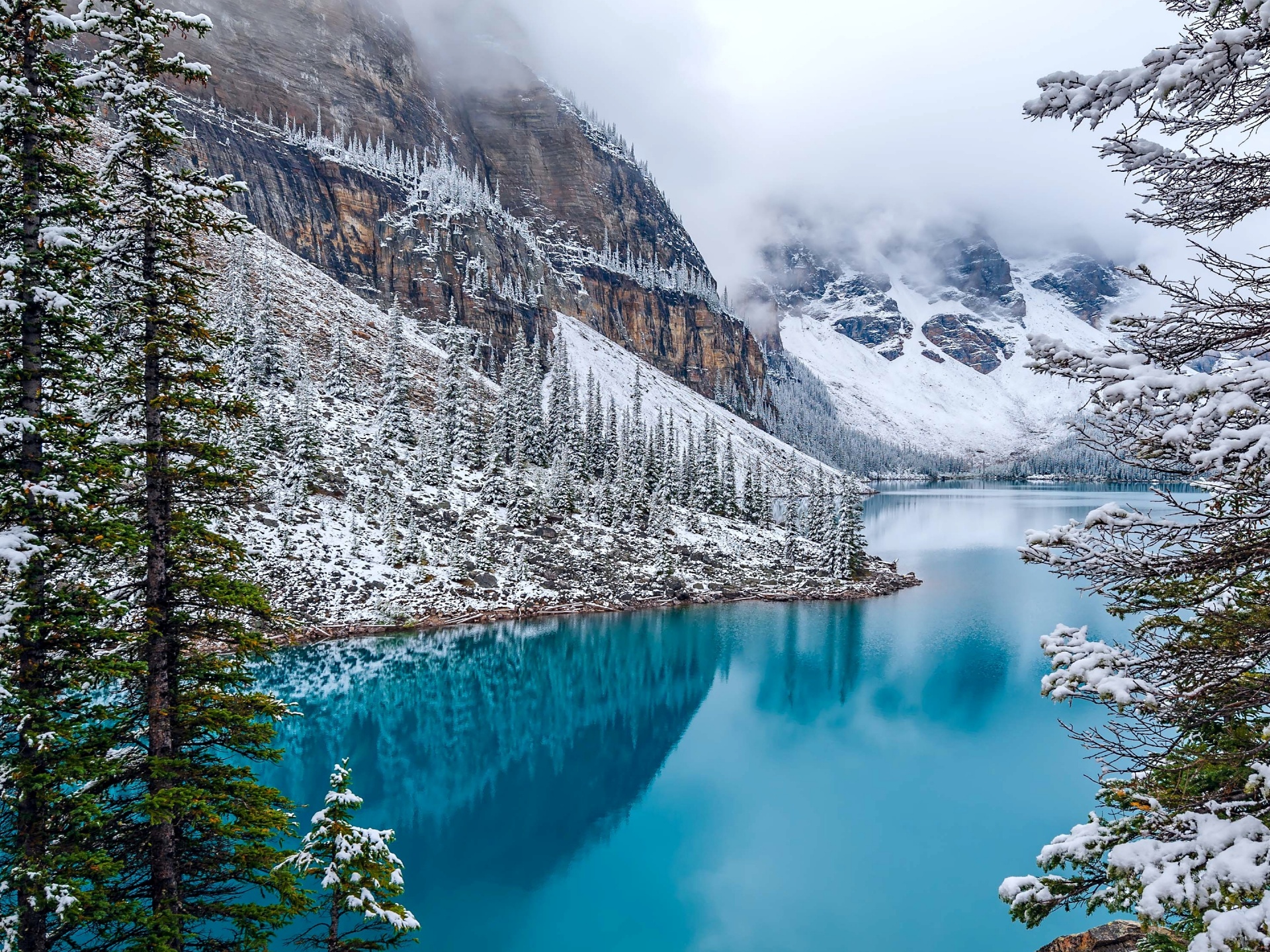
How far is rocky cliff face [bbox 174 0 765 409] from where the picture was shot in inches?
4286

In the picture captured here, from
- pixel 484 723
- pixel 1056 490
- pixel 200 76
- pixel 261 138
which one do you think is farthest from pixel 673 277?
pixel 200 76

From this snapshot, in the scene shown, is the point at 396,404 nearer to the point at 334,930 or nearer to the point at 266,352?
the point at 266,352

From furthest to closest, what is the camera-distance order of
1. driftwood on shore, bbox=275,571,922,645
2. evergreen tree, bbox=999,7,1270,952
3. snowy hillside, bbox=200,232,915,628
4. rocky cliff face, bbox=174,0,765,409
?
rocky cliff face, bbox=174,0,765,409
snowy hillside, bbox=200,232,915,628
driftwood on shore, bbox=275,571,922,645
evergreen tree, bbox=999,7,1270,952

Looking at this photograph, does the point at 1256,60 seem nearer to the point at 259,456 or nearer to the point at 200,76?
the point at 200,76

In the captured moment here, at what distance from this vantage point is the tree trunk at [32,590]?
7.19m

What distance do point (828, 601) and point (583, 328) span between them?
110 meters

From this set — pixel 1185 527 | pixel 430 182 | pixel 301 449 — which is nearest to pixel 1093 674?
pixel 1185 527

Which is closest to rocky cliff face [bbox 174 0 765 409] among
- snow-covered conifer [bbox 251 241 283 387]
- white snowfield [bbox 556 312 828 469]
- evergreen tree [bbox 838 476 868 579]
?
white snowfield [bbox 556 312 828 469]

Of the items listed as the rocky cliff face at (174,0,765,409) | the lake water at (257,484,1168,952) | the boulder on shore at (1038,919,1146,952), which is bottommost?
the lake water at (257,484,1168,952)

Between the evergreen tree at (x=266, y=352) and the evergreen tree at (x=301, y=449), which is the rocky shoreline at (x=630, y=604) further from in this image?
the evergreen tree at (x=266, y=352)

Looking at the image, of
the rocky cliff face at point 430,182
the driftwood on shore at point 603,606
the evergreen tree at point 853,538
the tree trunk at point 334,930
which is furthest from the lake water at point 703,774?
the rocky cliff face at point 430,182

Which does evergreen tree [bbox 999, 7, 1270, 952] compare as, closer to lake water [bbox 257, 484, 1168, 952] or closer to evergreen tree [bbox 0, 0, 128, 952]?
evergreen tree [bbox 0, 0, 128, 952]

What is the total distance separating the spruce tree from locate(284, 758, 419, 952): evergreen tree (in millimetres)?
584

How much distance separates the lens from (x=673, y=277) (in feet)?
641
